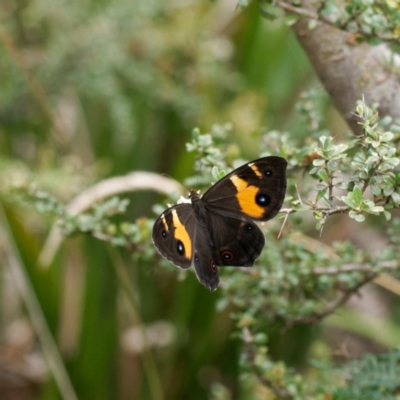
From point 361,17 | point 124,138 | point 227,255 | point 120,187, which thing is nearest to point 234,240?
point 227,255

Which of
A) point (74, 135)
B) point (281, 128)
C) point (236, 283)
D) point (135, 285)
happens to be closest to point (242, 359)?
point (236, 283)

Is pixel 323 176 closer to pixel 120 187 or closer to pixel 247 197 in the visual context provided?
pixel 247 197

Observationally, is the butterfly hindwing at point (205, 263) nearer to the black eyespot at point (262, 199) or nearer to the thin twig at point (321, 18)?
the black eyespot at point (262, 199)

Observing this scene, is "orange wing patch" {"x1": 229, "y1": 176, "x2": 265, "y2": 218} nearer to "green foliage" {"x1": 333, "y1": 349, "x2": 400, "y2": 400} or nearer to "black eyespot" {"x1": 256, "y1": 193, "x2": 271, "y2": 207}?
"black eyespot" {"x1": 256, "y1": 193, "x2": 271, "y2": 207}

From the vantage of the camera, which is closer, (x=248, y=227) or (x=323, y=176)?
(x=323, y=176)

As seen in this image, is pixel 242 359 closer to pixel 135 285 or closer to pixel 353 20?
pixel 353 20

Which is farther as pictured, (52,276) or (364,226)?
(364,226)
